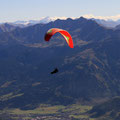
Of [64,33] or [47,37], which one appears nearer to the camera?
[47,37]
